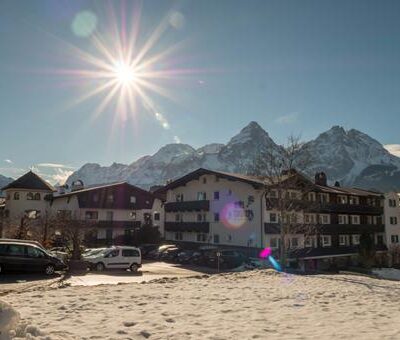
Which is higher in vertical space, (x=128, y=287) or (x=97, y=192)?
(x=97, y=192)

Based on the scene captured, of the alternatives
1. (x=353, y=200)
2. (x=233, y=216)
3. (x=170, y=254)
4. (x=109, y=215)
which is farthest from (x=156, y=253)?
(x=353, y=200)

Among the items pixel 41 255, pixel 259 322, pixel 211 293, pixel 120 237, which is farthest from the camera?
pixel 120 237

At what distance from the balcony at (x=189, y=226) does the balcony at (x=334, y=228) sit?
893 centimetres

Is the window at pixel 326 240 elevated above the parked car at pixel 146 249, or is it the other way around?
the window at pixel 326 240

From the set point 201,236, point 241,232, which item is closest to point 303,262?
point 241,232

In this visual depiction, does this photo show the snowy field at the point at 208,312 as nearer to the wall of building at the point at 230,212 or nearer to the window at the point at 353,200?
the wall of building at the point at 230,212

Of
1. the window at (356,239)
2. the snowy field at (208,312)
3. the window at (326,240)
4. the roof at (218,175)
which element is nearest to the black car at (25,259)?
the snowy field at (208,312)

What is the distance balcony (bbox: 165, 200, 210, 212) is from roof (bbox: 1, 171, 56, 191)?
69.0 feet

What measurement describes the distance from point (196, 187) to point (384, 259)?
28.2 metres

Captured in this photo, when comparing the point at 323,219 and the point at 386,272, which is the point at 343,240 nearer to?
the point at 323,219

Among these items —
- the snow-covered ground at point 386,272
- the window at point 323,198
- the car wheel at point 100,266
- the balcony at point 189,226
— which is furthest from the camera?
the window at point 323,198

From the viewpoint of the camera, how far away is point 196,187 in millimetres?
57812

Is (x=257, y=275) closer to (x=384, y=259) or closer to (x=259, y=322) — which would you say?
(x=259, y=322)

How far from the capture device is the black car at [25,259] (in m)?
21.1
